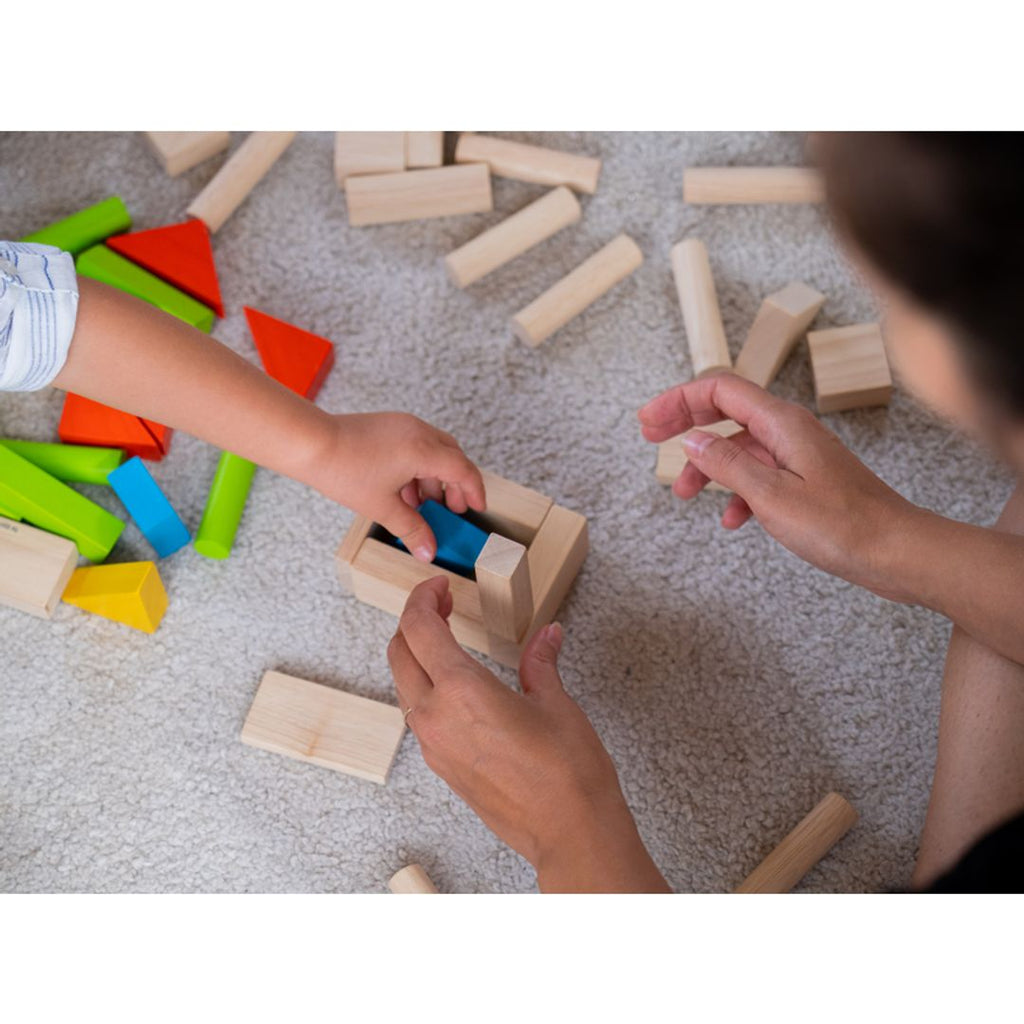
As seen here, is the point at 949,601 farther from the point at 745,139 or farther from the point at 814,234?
the point at 745,139

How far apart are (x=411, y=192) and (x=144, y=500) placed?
0.45m

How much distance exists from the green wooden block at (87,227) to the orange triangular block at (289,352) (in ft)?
A: 0.69

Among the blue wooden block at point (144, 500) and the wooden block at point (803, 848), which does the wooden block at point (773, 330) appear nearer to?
the wooden block at point (803, 848)

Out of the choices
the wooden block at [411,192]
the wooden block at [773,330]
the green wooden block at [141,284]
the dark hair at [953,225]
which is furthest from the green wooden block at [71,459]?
the dark hair at [953,225]

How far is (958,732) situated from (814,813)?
14 cm

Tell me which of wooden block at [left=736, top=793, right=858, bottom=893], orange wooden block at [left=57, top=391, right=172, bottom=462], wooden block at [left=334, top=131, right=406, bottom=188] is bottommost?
wooden block at [left=736, top=793, right=858, bottom=893]

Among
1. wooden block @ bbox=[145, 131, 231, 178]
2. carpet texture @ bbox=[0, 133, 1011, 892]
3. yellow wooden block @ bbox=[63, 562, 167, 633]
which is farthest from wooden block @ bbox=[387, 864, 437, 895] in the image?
wooden block @ bbox=[145, 131, 231, 178]

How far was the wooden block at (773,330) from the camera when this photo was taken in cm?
103

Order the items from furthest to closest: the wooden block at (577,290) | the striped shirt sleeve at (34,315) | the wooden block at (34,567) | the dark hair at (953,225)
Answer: the wooden block at (577,290) → the wooden block at (34,567) → the striped shirt sleeve at (34,315) → the dark hair at (953,225)

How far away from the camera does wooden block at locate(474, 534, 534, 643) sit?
751 mm

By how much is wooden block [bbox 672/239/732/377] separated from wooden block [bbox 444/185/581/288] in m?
0.13

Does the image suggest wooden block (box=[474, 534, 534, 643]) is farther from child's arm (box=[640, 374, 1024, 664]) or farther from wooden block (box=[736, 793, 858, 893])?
wooden block (box=[736, 793, 858, 893])

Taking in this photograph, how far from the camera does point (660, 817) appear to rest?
0.88 meters
